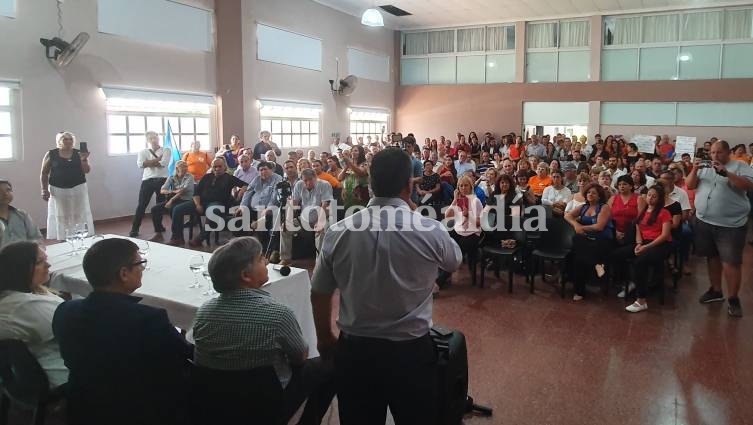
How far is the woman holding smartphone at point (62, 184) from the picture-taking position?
620 cm

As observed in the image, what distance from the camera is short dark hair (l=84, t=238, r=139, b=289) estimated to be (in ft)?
6.48

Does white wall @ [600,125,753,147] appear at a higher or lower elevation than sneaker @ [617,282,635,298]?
higher

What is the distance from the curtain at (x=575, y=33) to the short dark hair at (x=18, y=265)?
13539mm

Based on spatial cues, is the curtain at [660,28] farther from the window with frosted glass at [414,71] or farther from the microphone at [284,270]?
the microphone at [284,270]

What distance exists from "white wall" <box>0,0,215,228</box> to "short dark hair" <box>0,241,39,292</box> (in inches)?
229

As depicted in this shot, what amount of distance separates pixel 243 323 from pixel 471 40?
14141 mm

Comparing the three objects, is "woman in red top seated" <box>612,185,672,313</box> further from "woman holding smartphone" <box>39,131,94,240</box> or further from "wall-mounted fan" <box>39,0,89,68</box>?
"wall-mounted fan" <box>39,0,89,68</box>

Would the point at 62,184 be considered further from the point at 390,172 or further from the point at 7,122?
the point at 390,172

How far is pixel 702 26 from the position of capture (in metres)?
12.2

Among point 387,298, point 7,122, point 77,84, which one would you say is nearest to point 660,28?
point 77,84

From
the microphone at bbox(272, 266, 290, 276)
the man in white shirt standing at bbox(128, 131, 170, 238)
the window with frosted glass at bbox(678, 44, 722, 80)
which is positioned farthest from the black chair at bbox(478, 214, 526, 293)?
the window with frosted glass at bbox(678, 44, 722, 80)

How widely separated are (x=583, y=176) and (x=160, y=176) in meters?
5.63

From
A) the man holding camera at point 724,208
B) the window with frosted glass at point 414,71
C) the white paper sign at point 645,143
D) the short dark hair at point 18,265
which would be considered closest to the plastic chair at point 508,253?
the man holding camera at point 724,208

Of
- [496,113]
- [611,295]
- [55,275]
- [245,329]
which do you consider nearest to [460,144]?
[496,113]
